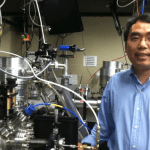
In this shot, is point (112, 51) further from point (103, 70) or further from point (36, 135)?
point (36, 135)

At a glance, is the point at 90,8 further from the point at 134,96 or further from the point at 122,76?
the point at 134,96

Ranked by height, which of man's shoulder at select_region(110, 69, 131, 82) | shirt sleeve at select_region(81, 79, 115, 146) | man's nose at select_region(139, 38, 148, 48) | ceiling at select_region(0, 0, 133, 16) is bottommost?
shirt sleeve at select_region(81, 79, 115, 146)

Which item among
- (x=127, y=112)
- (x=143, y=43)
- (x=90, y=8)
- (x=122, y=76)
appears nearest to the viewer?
(x=143, y=43)

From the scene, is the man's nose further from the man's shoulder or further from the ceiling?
the ceiling

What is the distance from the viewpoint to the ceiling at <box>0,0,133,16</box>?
2256mm

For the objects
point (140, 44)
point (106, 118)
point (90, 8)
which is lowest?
point (106, 118)

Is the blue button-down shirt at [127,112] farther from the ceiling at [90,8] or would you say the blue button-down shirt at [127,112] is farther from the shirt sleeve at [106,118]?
the ceiling at [90,8]

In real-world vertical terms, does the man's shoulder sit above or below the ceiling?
below

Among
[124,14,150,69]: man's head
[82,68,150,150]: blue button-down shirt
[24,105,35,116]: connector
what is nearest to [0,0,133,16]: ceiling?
[124,14,150,69]: man's head

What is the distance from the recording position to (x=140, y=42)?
31.0 inches

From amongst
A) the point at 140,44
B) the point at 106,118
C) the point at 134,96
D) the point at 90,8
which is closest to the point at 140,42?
the point at 140,44

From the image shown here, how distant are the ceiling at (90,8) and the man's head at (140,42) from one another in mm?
1414

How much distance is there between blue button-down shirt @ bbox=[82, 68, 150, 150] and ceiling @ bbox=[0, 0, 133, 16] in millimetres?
1542

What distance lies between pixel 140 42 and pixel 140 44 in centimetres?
1
